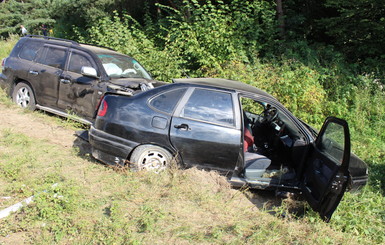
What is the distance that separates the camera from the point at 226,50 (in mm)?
10242

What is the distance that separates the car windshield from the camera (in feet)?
22.6

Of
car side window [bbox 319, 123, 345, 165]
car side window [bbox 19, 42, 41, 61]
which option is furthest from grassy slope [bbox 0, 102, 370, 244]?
car side window [bbox 19, 42, 41, 61]

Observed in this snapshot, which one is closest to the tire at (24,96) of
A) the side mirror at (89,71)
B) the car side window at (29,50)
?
the car side window at (29,50)

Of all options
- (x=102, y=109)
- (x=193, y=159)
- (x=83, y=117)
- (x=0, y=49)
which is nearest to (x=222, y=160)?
(x=193, y=159)

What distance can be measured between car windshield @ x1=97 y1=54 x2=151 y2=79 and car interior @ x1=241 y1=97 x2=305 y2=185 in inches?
117

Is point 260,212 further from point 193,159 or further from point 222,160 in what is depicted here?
point 193,159

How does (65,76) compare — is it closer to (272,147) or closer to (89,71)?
(89,71)

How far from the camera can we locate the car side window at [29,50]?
751cm

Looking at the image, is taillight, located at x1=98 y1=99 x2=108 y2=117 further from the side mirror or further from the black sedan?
the side mirror

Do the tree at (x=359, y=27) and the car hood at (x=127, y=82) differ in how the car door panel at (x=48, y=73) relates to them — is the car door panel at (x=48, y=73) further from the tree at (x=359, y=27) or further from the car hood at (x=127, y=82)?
the tree at (x=359, y=27)

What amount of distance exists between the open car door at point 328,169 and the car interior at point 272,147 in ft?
0.98

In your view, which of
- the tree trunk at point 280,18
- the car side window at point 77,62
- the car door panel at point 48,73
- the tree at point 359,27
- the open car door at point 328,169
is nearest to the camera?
the open car door at point 328,169

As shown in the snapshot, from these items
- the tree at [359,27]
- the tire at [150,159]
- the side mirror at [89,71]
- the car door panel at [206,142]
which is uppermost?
the tree at [359,27]

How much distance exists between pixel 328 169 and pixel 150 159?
238 cm
